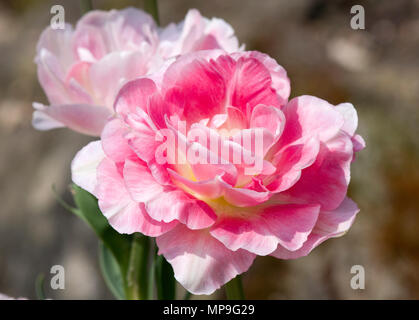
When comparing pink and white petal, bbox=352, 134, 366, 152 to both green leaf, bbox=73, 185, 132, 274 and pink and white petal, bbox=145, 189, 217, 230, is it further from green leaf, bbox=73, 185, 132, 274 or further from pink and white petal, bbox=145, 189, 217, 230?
green leaf, bbox=73, 185, 132, 274

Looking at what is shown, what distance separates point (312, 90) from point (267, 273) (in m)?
0.47

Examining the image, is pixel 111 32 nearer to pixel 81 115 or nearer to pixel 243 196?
pixel 81 115

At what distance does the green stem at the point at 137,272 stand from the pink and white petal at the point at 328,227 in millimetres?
178

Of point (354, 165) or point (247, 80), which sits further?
point (354, 165)

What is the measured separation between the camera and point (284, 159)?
0.35m

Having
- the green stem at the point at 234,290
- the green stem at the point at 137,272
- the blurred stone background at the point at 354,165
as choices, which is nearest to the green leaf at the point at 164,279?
the green stem at the point at 137,272

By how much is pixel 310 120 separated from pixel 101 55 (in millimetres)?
208

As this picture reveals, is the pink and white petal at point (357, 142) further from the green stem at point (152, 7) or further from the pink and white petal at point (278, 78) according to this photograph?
the green stem at point (152, 7)

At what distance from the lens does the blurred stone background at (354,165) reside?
1.22 meters

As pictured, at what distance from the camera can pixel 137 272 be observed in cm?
51

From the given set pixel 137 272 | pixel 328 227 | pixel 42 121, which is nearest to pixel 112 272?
pixel 137 272

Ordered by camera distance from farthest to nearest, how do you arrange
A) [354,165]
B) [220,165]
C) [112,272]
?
1. [354,165]
2. [112,272]
3. [220,165]

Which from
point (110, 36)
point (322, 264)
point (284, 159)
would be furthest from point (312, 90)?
point (284, 159)

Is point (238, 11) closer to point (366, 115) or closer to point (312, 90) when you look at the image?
point (312, 90)
